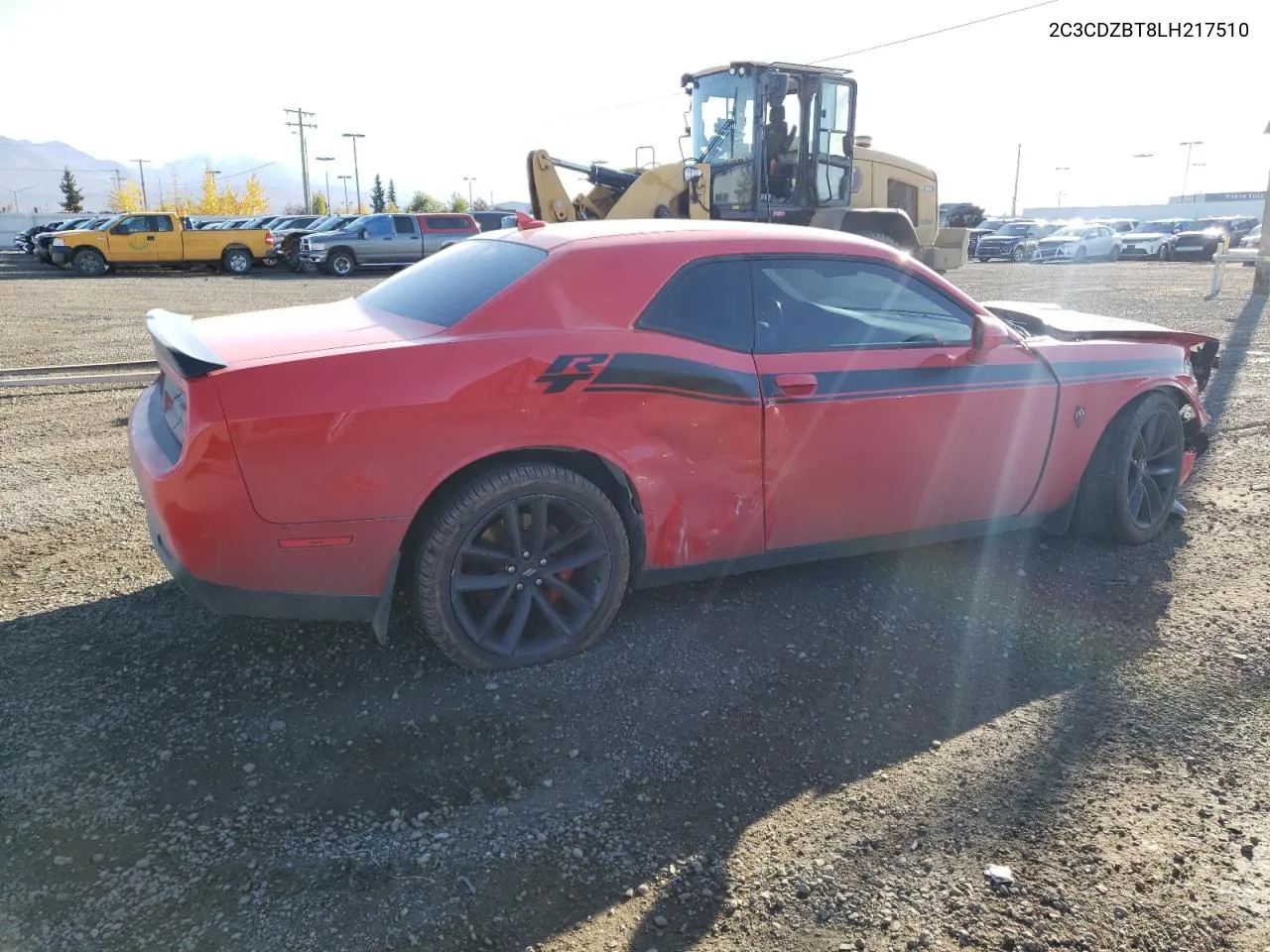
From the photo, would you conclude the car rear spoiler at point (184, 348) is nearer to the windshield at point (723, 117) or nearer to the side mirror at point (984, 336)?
the side mirror at point (984, 336)

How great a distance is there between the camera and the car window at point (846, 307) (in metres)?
3.65

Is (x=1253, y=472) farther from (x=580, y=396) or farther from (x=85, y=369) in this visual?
(x=85, y=369)

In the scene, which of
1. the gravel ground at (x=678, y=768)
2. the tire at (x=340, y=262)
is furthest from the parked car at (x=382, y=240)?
the gravel ground at (x=678, y=768)

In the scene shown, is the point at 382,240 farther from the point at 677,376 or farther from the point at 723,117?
the point at 677,376

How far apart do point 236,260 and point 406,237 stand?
17.3 ft

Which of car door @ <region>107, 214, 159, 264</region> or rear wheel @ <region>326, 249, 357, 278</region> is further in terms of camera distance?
car door @ <region>107, 214, 159, 264</region>

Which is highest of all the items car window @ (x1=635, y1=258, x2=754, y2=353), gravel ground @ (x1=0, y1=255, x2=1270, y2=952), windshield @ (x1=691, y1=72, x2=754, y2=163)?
windshield @ (x1=691, y1=72, x2=754, y2=163)

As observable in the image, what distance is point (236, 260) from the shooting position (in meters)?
27.7

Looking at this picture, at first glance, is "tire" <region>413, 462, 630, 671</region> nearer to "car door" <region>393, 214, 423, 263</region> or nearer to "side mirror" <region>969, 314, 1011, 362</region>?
"side mirror" <region>969, 314, 1011, 362</region>

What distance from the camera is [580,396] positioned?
321cm

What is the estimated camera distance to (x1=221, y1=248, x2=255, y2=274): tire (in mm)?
27672

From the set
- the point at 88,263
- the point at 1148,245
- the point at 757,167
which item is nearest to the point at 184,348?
the point at 757,167

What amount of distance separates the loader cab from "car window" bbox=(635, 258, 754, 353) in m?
9.70

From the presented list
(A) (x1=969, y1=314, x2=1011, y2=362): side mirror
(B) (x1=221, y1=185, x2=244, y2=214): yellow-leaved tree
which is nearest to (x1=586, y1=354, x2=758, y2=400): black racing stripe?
(A) (x1=969, y1=314, x2=1011, y2=362): side mirror
